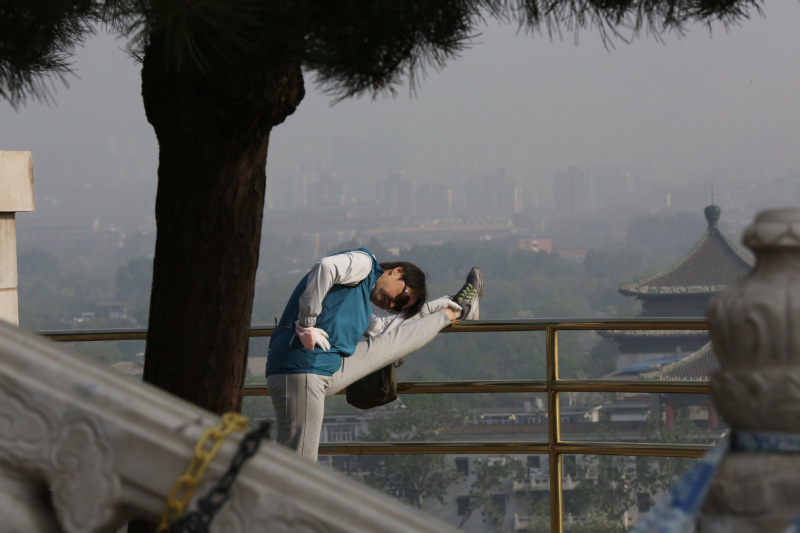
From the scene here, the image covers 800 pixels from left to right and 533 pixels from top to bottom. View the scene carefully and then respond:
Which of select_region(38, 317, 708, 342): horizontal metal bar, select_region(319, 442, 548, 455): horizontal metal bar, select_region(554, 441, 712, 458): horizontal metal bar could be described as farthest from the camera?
select_region(319, 442, 548, 455): horizontal metal bar

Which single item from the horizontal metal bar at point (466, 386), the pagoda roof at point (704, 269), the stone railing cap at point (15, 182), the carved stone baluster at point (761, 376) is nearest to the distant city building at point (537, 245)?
the pagoda roof at point (704, 269)

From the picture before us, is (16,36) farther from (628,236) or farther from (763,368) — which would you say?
(628,236)

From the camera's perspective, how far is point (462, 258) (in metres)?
62.0

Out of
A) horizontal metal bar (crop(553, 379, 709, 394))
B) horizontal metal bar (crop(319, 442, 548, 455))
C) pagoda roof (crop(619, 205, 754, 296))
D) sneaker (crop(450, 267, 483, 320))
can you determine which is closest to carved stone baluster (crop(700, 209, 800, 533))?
horizontal metal bar (crop(553, 379, 709, 394))

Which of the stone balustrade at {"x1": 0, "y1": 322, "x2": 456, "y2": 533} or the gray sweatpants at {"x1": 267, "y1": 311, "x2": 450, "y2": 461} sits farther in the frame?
the gray sweatpants at {"x1": 267, "y1": 311, "x2": 450, "y2": 461}

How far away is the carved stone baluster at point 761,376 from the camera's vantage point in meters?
1.68

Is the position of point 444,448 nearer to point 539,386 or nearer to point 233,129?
point 539,386

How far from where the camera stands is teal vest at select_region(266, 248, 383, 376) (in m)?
4.26

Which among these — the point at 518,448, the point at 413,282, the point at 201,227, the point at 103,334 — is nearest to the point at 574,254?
the point at 413,282

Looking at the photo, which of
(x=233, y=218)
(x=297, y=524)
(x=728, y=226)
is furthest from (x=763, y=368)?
(x=728, y=226)

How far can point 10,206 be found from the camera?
5.51 meters

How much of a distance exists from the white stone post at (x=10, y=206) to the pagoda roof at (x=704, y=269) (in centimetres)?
2925

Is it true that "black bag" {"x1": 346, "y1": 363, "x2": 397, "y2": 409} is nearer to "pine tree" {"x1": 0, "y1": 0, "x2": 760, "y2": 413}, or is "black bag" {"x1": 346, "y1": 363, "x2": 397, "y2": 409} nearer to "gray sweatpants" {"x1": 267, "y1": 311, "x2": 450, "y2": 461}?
"gray sweatpants" {"x1": 267, "y1": 311, "x2": 450, "y2": 461}

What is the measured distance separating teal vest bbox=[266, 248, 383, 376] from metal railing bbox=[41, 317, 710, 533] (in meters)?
0.24
